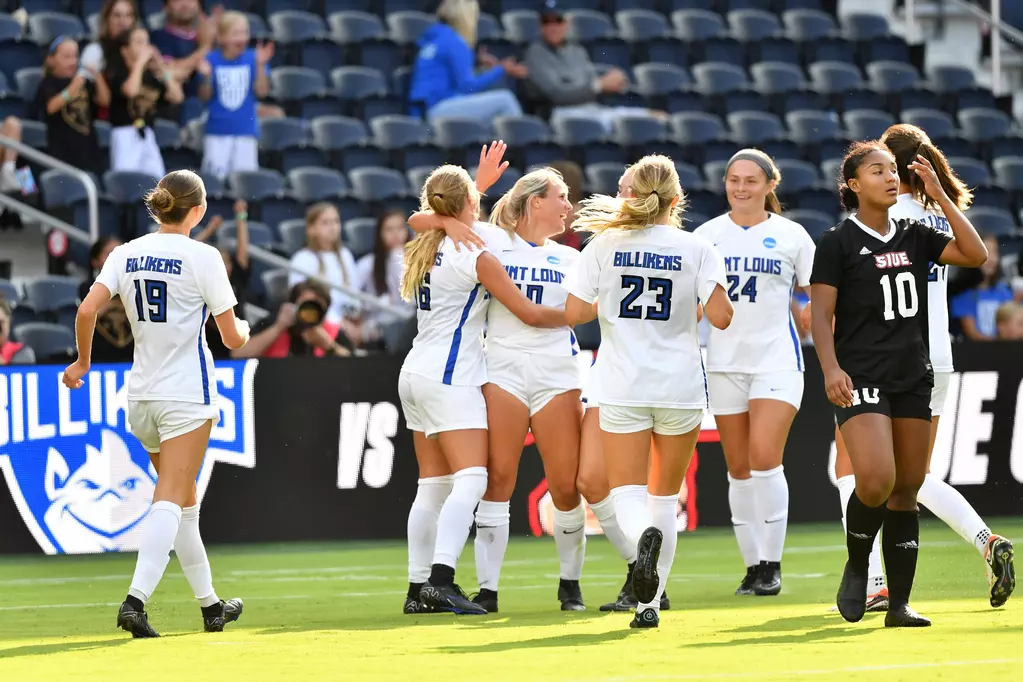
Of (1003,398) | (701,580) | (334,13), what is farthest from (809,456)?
(334,13)

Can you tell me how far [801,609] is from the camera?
7.60 metres

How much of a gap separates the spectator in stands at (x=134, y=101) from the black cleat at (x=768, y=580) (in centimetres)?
749

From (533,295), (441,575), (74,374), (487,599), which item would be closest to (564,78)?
(533,295)

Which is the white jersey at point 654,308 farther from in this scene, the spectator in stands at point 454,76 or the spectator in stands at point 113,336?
the spectator in stands at point 454,76

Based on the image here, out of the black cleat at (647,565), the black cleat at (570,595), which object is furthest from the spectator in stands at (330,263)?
the black cleat at (647,565)

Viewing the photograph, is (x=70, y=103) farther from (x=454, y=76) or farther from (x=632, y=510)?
(x=632, y=510)

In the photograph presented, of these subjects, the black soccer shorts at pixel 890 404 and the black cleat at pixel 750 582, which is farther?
the black cleat at pixel 750 582

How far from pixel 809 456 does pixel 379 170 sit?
5331 millimetres

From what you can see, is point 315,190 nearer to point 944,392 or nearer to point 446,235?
point 446,235

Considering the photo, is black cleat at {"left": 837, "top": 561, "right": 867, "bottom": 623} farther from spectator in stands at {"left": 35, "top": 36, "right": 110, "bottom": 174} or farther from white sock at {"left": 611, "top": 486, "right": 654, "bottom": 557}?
spectator in stands at {"left": 35, "top": 36, "right": 110, "bottom": 174}

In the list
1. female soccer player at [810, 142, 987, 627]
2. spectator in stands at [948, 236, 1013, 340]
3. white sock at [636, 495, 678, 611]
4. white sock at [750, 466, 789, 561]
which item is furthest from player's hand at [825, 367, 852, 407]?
spectator in stands at [948, 236, 1013, 340]

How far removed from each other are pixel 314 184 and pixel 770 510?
7600 millimetres

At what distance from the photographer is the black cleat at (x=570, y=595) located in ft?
25.5

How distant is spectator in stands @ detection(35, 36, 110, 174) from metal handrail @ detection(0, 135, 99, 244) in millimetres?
382
